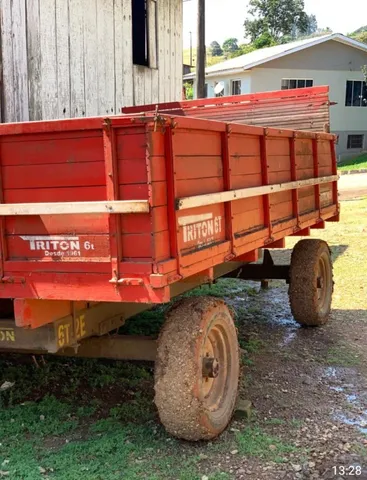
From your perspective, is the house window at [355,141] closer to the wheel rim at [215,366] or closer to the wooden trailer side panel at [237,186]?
the wooden trailer side panel at [237,186]

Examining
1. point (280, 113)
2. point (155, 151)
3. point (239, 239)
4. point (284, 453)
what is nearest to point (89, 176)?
point (155, 151)

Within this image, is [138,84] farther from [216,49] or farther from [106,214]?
[216,49]

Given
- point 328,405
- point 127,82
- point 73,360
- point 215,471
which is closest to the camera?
point 215,471

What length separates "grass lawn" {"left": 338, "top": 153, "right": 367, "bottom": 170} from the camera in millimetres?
27641

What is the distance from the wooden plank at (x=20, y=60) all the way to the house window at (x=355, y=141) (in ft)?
95.9

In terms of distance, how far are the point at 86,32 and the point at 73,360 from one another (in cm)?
407

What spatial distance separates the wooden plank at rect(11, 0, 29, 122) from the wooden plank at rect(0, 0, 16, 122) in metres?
0.04

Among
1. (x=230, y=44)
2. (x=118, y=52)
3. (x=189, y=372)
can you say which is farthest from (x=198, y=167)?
(x=230, y=44)

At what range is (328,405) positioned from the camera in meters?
4.52

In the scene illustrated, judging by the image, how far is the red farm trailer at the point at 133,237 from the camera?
3082 millimetres

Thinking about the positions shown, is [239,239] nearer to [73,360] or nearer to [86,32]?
[73,360]

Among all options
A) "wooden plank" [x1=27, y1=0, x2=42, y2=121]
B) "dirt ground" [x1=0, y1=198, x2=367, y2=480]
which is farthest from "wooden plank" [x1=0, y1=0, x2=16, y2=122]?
"dirt ground" [x1=0, y1=198, x2=367, y2=480]

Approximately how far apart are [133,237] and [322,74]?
3060cm

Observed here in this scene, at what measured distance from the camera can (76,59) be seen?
23.6ft
